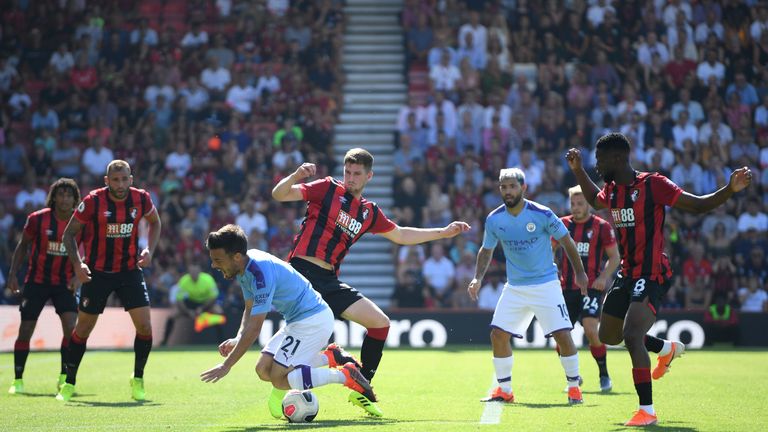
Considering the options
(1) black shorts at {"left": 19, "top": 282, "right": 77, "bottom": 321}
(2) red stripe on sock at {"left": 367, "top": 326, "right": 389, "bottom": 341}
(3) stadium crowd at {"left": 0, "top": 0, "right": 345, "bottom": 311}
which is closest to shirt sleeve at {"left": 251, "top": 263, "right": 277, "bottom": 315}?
(2) red stripe on sock at {"left": 367, "top": 326, "right": 389, "bottom": 341}

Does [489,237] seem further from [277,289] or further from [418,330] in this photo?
[418,330]

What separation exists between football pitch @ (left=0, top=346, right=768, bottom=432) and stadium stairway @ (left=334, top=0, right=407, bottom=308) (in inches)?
264

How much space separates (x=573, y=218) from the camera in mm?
14422

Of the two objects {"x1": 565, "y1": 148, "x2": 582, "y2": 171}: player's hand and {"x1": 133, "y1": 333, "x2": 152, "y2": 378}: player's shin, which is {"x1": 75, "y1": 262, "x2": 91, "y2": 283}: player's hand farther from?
{"x1": 565, "y1": 148, "x2": 582, "y2": 171}: player's hand

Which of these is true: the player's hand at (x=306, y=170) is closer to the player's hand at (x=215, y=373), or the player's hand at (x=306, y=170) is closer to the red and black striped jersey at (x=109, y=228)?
the player's hand at (x=215, y=373)

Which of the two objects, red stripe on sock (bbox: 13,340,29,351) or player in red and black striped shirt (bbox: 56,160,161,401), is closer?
player in red and black striped shirt (bbox: 56,160,161,401)

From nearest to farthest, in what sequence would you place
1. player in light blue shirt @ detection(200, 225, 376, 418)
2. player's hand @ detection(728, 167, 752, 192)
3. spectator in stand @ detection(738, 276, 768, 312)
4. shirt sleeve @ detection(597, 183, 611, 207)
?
player's hand @ detection(728, 167, 752, 192)
player in light blue shirt @ detection(200, 225, 376, 418)
shirt sleeve @ detection(597, 183, 611, 207)
spectator in stand @ detection(738, 276, 768, 312)

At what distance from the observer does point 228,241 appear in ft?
29.5

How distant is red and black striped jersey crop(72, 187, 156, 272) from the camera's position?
12.3 m

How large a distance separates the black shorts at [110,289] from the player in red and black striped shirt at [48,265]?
1.68m

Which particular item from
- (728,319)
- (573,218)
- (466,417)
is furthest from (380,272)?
(466,417)

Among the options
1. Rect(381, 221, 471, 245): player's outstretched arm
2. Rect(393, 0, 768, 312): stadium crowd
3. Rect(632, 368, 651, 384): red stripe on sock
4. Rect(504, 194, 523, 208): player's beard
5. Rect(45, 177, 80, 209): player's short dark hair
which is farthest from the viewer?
Rect(393, 0, 768, 312): stadium crowd

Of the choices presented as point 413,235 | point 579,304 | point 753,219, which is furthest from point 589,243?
point 753,219

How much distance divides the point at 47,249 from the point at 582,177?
7.10 meters
